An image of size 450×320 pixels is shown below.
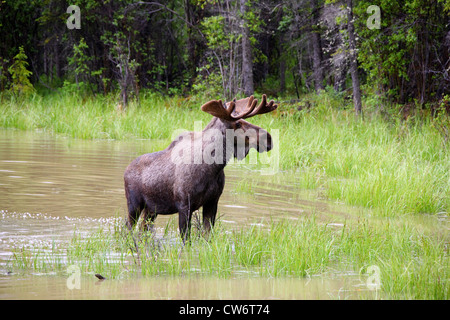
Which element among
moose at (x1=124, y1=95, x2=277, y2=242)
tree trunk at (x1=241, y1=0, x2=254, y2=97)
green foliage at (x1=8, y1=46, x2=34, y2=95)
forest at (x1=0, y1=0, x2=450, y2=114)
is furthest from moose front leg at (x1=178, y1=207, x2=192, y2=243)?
green foliage at (x1=8, y1=46, x2=34, y2=95)

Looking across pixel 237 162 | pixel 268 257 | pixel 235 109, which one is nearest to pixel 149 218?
pixel 268 257

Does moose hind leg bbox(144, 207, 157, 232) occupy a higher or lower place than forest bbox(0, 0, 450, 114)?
lower

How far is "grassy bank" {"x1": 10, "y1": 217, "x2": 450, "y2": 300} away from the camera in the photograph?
5.38 metres

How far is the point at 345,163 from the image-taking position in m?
11.4

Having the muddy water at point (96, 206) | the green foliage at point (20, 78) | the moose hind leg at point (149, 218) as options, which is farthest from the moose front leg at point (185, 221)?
the green foliage at point (20, 78)

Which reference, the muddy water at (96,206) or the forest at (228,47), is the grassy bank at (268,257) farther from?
the forest at (228,47)

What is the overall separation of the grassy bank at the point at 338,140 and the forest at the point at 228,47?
124 cm

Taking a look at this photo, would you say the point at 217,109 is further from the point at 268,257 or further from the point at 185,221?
the point at 268,257

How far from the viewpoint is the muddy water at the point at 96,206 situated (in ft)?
17.1

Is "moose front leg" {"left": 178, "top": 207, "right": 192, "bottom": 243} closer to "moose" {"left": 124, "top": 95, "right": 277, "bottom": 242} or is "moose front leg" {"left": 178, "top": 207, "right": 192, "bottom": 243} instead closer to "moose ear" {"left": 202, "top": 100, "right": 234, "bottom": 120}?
"moose" {"left": 124, "top": 95, "right": 277, "bottom": 242}

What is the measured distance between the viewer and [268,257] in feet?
20.5

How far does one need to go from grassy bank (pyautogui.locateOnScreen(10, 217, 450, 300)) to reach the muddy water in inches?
7.0
